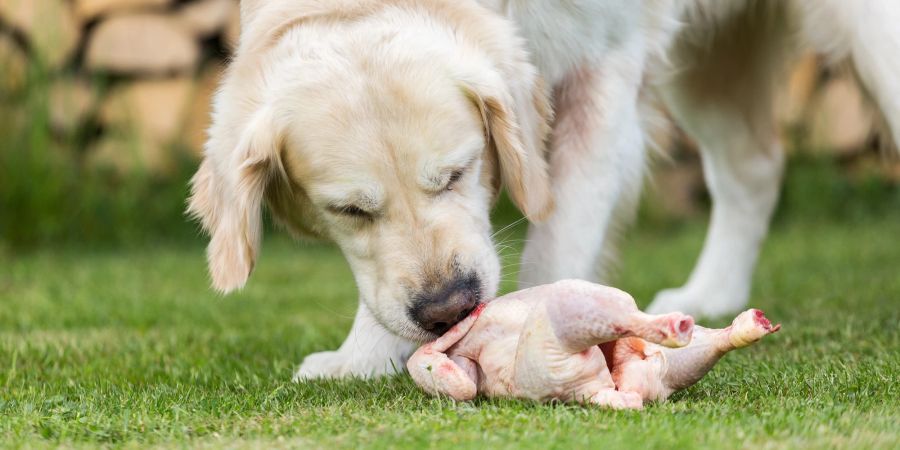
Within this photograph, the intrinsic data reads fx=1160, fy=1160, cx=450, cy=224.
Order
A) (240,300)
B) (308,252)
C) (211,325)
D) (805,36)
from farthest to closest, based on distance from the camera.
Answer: (308,252) → (240,300) → (211,325) → (805,36)

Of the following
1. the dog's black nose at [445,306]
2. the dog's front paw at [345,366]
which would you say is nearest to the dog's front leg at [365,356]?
the dog's front paw at [345,366]

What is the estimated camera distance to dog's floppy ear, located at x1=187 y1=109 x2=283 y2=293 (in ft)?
7.59

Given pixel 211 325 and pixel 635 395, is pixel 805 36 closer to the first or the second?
pixel 635 395

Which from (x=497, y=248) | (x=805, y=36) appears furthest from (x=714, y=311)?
(x=497, y=248)

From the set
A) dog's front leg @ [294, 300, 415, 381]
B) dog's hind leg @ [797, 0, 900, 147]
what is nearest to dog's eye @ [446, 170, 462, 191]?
dog's front leg @ [294, 300, 415, 381]

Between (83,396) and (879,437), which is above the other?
(879,437)

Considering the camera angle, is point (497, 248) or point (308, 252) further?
point (308, 252)

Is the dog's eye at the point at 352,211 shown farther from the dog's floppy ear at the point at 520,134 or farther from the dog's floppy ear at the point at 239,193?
the dog's floppy ear at the point at 520,134

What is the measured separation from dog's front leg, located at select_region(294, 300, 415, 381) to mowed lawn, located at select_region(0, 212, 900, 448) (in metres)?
0.10

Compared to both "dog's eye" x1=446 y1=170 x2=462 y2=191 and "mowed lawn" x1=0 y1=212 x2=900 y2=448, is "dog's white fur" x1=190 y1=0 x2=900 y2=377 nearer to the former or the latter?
"dog's eye" x1=446 y1=170 x2=462 y2=191

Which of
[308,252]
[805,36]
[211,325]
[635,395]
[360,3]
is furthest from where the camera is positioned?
[308,252]

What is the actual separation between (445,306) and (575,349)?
1.06ft

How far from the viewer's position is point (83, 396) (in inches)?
87.9

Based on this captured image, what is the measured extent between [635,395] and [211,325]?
197 cm
